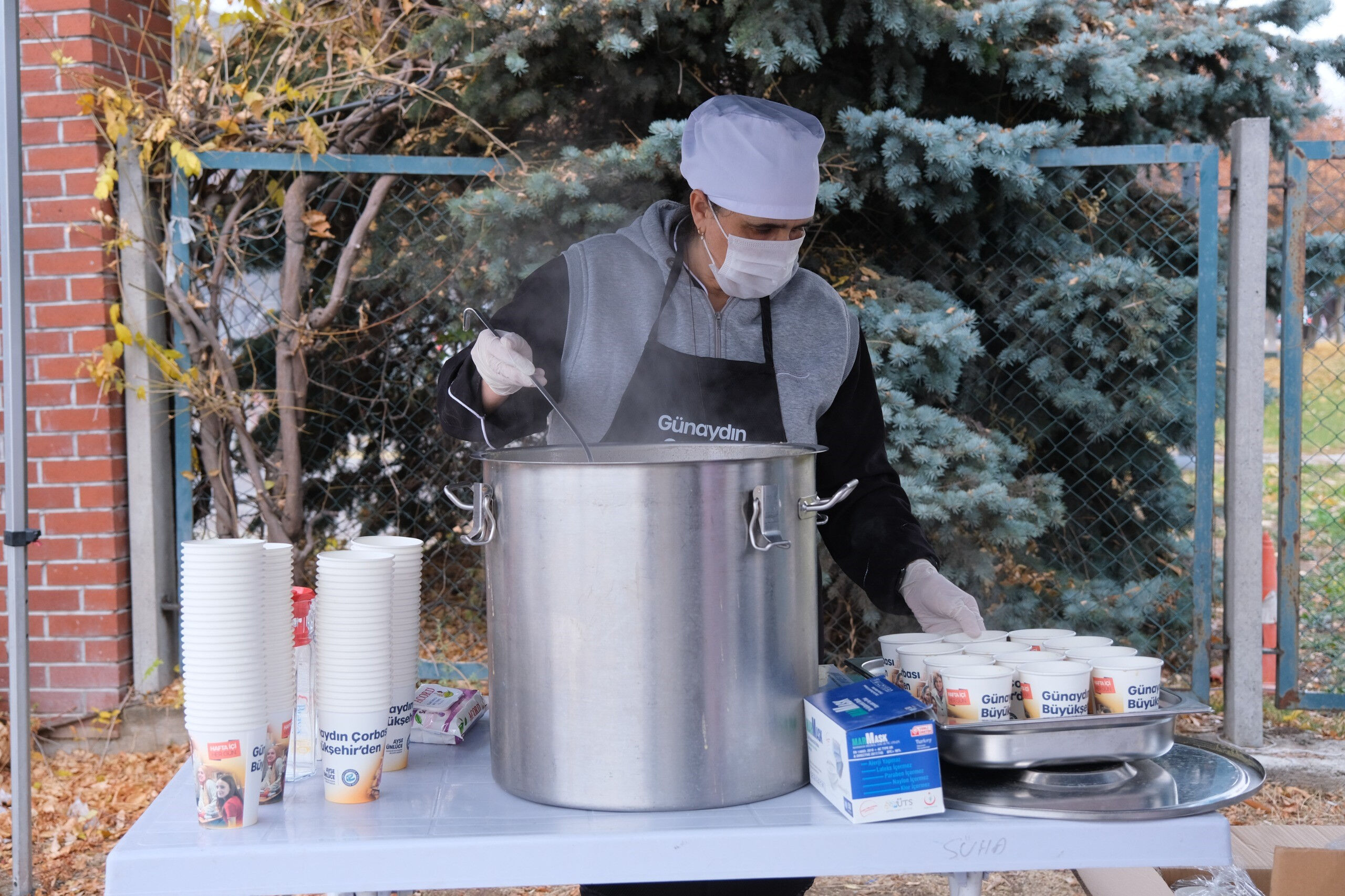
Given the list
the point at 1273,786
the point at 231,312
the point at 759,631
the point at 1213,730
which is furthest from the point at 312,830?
the point at 1213,730

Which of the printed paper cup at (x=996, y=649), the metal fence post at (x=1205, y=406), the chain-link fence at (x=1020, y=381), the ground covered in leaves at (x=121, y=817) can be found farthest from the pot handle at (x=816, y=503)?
the metal fence post at (x=1205, y=406)

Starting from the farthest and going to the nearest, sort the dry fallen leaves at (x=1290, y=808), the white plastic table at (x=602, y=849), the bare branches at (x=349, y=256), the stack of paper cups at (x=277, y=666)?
the bare branches at (x=349, y=256), the dry fallen leaves at (x=1290, y=808), the stack of paper cups at (x=277, y=666), the white plastic table at (x=602, y=849)

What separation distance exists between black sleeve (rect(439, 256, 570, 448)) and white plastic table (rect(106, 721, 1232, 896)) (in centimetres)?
79

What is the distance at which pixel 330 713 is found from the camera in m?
1.38

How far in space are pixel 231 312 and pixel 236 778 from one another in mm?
3075

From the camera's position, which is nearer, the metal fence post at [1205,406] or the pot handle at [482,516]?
the pot handle at [482,516]

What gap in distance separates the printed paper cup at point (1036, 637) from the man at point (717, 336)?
0.34 meters

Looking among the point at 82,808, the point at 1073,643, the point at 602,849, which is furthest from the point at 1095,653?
the point at 82,808

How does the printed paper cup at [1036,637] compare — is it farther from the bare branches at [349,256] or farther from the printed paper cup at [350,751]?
the bare branches at [349,256]

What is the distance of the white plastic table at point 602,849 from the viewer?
1254 mm

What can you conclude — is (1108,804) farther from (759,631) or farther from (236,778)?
(236,778)

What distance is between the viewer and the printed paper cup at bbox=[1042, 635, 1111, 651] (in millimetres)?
1555

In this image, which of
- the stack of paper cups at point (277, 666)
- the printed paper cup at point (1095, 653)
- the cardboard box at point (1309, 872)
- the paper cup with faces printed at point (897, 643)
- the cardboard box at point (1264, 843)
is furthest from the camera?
the cardboard box at point (1264, 843)

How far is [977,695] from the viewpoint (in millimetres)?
1370
